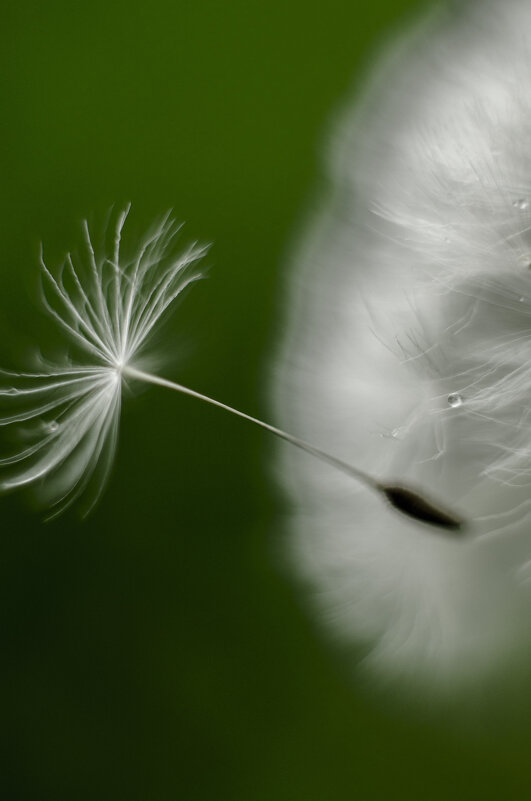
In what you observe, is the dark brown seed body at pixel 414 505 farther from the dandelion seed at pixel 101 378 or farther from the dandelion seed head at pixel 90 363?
the dandelion seed head at pixel 90 363

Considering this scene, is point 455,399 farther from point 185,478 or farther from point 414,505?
point 185,478

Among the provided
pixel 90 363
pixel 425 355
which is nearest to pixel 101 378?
pixel 90 363

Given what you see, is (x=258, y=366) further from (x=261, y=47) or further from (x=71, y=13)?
(x=71, y=13)

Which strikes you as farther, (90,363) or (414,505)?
(90,363)

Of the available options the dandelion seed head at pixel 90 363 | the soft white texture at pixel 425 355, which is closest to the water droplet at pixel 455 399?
the soft white texture at pixel 425 355

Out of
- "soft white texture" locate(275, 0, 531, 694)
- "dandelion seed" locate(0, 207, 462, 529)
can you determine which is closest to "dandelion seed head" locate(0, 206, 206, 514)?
"dandelion seed" locate(0, 207, 462, 529)

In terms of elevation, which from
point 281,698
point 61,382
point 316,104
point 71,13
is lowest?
point 281,698

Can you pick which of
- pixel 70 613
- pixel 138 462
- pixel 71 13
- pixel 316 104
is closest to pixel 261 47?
pixel 316 104
